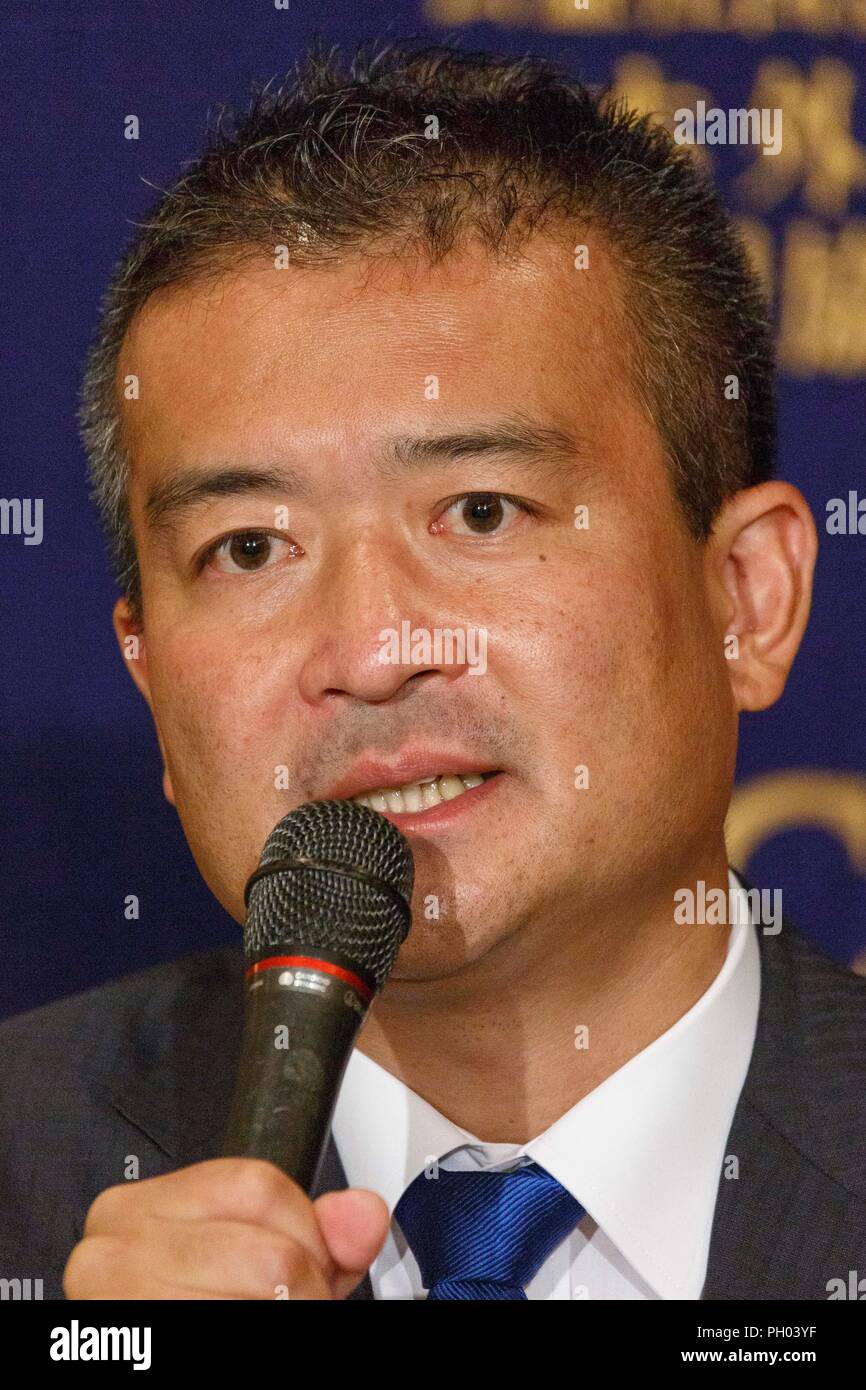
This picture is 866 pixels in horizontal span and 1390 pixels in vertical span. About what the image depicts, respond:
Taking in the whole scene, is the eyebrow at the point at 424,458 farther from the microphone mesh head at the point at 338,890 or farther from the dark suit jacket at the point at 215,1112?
the dark suit jacket at the point at 215,1112

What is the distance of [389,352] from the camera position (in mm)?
1729

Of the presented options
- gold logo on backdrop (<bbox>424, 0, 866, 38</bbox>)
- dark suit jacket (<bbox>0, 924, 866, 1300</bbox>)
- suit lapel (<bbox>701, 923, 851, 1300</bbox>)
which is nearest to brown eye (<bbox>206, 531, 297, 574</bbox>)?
dark suit jacket (<bbox>0, 924, 866, 1300</bbox>)

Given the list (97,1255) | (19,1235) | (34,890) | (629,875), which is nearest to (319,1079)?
(97,1255)

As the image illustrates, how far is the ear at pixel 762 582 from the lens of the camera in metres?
1.97

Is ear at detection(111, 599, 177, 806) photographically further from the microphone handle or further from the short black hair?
the microphone handle

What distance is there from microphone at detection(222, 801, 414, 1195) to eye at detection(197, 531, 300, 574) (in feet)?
1.24

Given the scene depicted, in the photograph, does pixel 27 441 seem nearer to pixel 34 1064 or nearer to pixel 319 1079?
pixel 34 1064

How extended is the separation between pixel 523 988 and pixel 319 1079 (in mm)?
669

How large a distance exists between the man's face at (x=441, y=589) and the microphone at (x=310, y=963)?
0.20m

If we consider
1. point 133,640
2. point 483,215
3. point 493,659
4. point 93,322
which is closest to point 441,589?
point 493,659

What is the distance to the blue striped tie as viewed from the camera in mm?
1747

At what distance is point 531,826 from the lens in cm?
165

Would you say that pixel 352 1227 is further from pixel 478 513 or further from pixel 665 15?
pixel 665 15

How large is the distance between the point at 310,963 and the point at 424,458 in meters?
0.63
